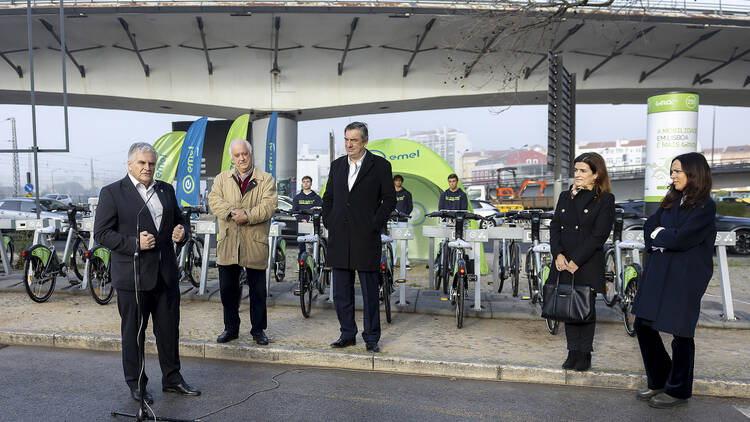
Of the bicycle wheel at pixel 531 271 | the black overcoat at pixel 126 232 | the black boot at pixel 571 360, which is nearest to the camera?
the black overcoat at pixel 126 232

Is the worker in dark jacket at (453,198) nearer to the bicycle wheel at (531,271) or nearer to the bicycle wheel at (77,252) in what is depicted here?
the bicycle wheel at (531,271)

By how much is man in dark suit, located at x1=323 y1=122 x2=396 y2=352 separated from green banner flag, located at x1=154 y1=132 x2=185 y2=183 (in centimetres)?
793

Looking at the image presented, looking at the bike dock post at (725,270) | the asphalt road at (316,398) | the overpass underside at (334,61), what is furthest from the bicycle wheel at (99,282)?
the overpass underside at (334,61)

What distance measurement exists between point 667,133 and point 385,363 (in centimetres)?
994

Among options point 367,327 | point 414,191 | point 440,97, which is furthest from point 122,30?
point 367,327

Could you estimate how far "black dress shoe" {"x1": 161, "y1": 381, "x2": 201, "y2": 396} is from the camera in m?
4.03

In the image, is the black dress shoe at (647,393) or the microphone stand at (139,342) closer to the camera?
the microphone stand at (139,342)

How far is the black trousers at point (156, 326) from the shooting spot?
3.80m

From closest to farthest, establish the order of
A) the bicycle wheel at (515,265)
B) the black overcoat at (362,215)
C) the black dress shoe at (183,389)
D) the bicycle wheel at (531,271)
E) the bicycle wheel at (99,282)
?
the black dress shoe at (183,389) < the black overcoat at (362,215) < the bicycle wheel at (99,282) < the bicycle wheel at (531,271) < the bicycle wheel at (515,265)

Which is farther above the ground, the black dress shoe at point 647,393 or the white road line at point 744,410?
the black dress shoe at point 647,393

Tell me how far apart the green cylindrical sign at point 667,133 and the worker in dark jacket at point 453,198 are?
4.34 meters

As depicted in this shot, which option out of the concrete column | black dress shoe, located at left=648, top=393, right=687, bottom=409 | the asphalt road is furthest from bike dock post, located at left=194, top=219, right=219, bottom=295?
the concrete column

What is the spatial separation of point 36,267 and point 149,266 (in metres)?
4.48

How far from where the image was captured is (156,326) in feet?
13.0
